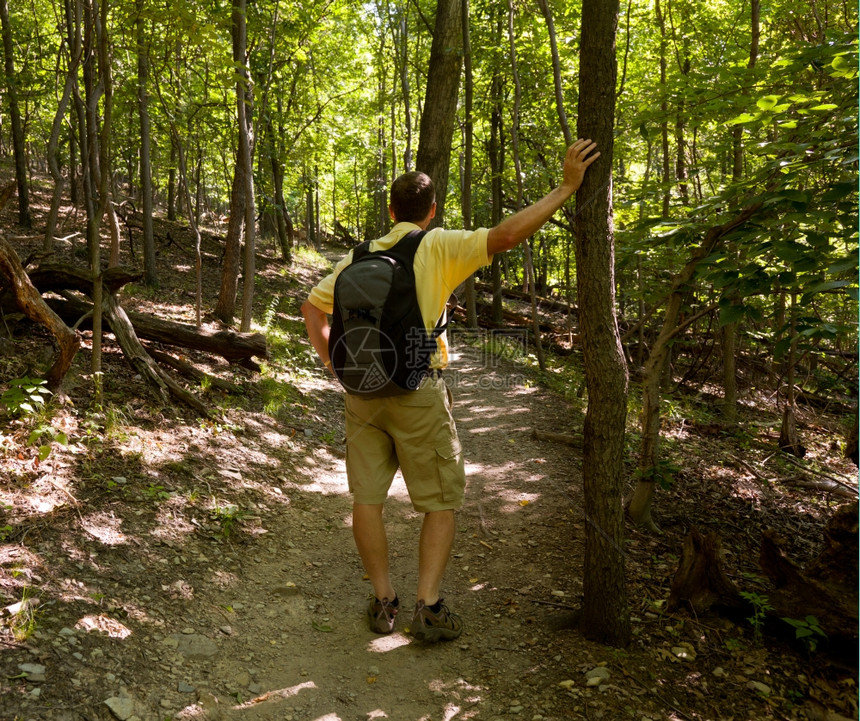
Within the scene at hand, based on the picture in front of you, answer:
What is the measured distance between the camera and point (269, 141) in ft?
49.1

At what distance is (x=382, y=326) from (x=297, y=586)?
2.02 m

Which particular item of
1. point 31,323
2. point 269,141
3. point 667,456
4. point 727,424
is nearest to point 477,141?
point 269,141

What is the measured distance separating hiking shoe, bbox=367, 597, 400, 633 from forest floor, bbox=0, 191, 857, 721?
0.06 metres

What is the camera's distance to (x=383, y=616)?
11.1 ft

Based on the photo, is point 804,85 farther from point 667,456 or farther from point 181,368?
point 181,368

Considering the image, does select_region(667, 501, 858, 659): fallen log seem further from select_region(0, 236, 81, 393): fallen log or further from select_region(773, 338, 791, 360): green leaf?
select_region(0, 236, 81, 393): fallen log

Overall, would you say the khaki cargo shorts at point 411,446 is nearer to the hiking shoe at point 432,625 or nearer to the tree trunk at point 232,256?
the hiking shoe at point 432,625

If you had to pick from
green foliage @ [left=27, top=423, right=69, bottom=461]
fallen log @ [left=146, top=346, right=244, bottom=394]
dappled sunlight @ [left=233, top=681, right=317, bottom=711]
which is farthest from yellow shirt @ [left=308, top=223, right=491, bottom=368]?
fallen log @ [left=146, top=346, right=244, bottom=394]

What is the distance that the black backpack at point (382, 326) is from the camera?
9.75 feet

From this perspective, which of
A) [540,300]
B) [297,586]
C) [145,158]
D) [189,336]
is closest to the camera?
[297,586]

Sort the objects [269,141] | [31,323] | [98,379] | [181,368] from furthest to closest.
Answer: [269,141], [181,368], [31,323], [98,379]

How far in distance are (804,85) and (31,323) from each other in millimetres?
6869

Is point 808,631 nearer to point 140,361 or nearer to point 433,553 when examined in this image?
point 433,553

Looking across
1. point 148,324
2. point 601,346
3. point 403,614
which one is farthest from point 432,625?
point 148,324
